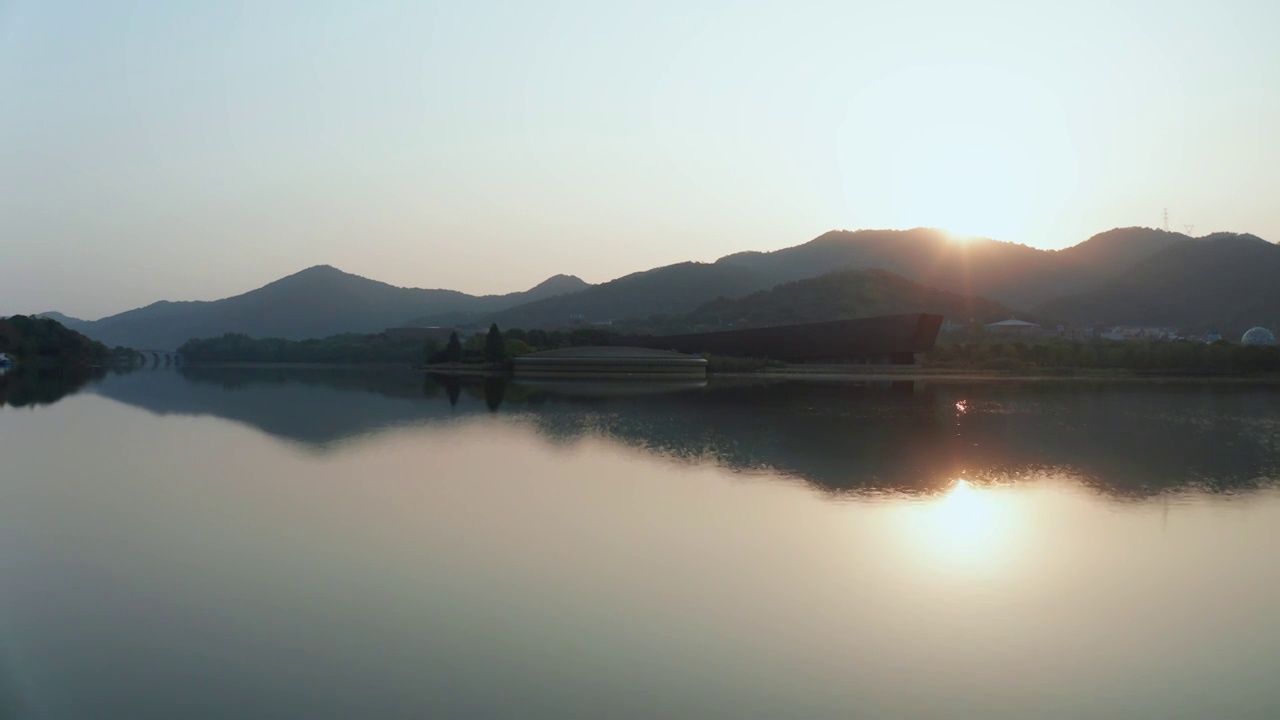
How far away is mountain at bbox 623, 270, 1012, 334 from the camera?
128 meters

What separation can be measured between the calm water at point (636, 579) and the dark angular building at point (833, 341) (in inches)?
1812

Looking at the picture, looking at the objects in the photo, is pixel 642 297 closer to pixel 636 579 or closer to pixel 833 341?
pixel 833 341

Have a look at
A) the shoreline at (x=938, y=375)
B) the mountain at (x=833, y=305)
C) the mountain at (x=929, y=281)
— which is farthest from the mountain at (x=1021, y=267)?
the shoreline at (x=938, y=375)

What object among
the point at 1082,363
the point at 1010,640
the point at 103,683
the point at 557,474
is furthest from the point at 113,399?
the point at 1082,363

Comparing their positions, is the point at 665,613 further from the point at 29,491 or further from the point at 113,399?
the point at 113,399

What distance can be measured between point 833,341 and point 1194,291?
98.2 m

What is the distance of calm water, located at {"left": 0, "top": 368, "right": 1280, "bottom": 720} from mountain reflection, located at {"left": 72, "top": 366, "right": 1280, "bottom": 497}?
26cm

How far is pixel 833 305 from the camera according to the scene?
130 meters

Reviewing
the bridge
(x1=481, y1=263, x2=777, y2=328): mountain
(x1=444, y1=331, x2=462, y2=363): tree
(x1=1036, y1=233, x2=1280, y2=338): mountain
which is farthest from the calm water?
(x1=481, y1=263, x2=777, y2=328): mountain

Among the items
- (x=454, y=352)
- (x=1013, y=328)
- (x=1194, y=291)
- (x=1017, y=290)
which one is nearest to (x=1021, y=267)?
(x=1017, y=290)

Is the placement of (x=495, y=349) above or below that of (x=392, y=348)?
below

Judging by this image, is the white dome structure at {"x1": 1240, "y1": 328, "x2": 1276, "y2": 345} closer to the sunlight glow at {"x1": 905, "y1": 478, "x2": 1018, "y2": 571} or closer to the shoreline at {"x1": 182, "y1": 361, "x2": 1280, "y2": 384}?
the shoreline at {"x1": 182, "y1": 361, "x2": 1280, "y2": 384}

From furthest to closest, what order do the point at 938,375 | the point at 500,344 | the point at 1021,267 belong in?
the point at 1021,267 < the point at 500,344 < the point at 938,375

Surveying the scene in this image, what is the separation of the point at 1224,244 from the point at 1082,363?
106815 millimetres
